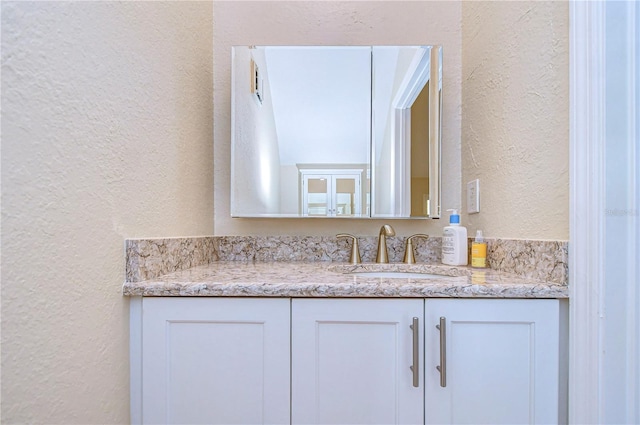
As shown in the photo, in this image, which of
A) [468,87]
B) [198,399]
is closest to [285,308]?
[198,399]

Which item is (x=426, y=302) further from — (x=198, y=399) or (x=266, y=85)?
(x=266, y=85)

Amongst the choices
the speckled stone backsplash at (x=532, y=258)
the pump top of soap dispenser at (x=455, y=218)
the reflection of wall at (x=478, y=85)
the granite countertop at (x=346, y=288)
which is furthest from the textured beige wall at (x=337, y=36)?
the granite countertop at (x=346, y=288)

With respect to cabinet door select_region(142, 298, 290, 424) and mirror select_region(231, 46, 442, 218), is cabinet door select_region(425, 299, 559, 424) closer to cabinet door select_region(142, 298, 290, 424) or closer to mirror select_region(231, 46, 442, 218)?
cabinet door select_region(142, 298, 290, 424)

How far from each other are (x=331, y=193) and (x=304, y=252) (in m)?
0.24

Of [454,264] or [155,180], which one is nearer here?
[155,180]

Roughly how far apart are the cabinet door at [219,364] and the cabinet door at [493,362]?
1.09ft

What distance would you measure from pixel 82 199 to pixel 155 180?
0.24m

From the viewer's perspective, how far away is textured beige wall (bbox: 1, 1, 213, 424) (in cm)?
53

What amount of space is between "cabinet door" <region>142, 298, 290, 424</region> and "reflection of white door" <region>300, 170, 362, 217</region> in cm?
53

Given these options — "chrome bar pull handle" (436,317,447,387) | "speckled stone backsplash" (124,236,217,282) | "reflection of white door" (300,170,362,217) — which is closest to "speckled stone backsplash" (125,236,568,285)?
"speckled stone backsplash" (124,236,217,282)

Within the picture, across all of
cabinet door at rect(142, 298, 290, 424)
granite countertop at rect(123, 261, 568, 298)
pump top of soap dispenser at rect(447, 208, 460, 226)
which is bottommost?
cabinet door at rect(142, 298, 290, 424)

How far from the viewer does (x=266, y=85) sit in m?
1.27

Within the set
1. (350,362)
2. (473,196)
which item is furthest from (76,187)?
(473,196)

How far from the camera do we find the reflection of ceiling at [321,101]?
126 centimetres
